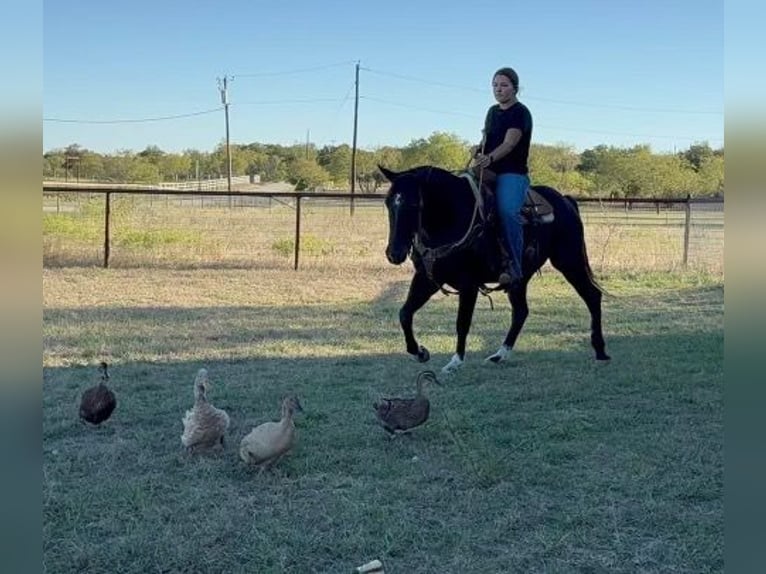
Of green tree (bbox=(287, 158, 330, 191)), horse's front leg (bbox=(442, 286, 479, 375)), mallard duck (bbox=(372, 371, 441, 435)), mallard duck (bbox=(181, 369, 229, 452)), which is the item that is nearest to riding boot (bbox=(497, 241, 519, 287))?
horse's front leg (bbox=(442, 286, 479, 375))

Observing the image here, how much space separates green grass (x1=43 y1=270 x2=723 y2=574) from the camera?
2.99 m

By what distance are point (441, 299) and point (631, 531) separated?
7026mm

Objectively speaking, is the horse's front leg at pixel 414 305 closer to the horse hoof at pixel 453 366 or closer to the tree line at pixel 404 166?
the horse hoof at pixel 453 366

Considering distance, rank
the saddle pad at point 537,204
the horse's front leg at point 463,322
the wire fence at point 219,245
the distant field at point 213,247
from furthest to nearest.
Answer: the distant field at point 213,247, the wire fence at point 219,245, the saddle pad at point 537,204, the horse's front leg at point 463,322

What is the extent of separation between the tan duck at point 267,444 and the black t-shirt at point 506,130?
2.93 m

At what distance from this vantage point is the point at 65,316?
7.99 metres

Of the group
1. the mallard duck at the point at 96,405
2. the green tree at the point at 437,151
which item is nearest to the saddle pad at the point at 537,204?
the mallard duck at the point at 96,405

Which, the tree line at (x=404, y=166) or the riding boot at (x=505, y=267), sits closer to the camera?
the riding boot at (x=505, y=267)

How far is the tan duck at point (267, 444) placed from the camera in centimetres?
370

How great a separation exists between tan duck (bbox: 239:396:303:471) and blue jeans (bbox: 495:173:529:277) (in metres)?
2.66

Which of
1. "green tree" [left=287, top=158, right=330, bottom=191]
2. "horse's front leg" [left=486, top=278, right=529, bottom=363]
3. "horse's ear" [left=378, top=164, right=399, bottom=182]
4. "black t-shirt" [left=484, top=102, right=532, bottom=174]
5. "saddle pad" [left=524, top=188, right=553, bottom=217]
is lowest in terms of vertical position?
"horse's front leg" [left=486, top=278, right=529, bottom=363]

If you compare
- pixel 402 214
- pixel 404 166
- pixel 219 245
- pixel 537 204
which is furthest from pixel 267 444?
pixel 404 166

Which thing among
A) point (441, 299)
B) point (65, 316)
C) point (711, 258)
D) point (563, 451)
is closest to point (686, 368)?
point (563, 451)

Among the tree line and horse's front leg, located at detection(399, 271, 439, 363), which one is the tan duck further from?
the tree line
